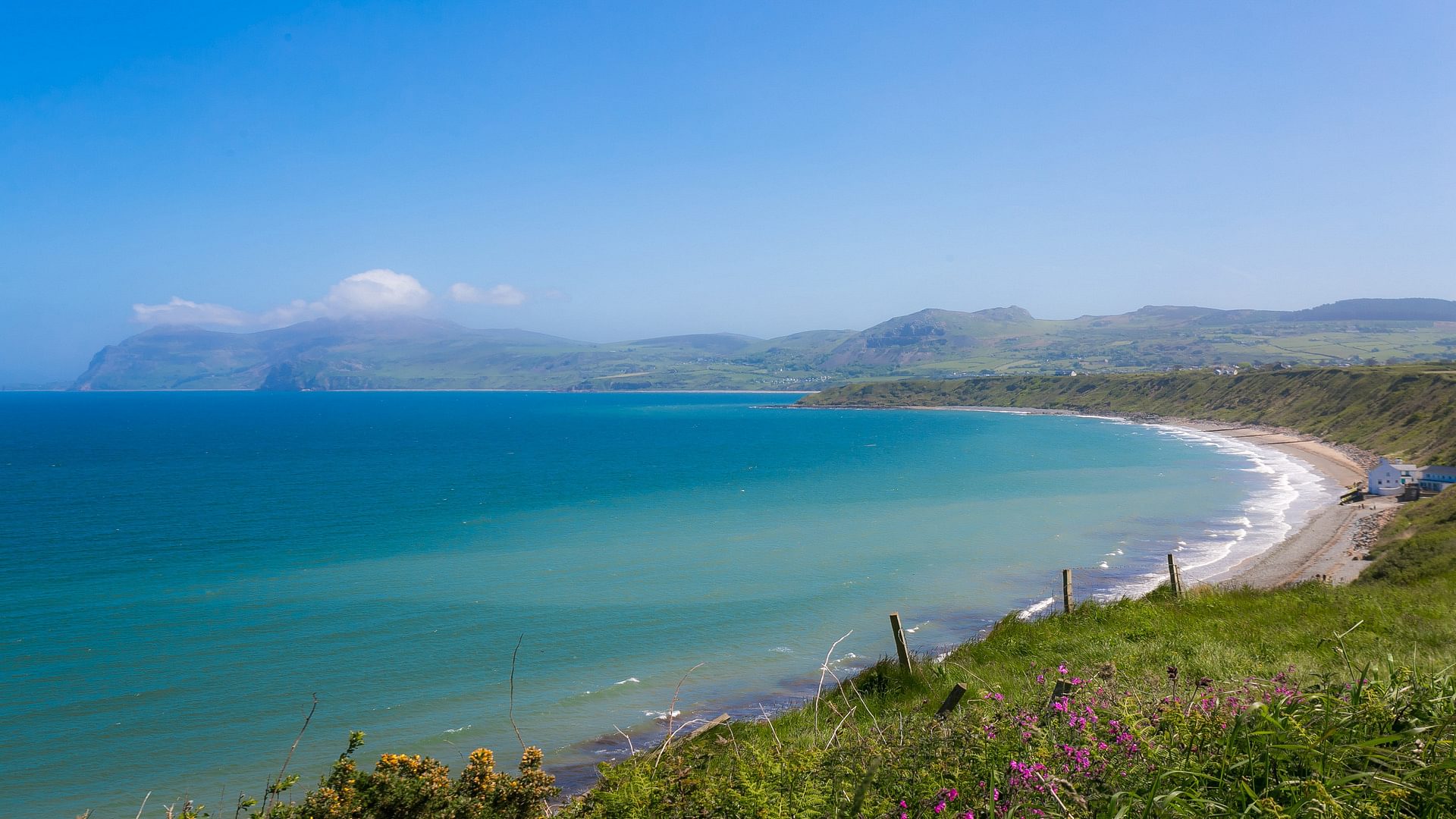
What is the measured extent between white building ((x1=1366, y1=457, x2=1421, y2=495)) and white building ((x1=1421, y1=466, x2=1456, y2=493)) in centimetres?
158

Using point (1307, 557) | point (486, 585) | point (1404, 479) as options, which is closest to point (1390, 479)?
point (1404, 479)

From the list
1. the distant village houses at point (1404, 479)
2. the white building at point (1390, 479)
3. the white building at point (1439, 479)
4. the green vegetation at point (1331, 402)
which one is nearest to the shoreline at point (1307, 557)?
the distant village houses at point (1404, 479)

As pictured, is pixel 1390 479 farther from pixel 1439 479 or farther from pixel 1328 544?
pixel 1328 544

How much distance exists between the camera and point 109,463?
88.2 m

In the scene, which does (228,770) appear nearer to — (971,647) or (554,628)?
(554,628)

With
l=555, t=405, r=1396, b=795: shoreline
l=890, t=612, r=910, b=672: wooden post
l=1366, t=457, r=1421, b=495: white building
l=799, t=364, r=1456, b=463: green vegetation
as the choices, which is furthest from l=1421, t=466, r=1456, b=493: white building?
l=890, t=612, r=910, b=672: wooden post

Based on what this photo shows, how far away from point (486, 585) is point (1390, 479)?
65476mm

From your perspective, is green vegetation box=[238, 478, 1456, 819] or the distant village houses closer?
green vegetation box=[238, 478, 1456, 819]

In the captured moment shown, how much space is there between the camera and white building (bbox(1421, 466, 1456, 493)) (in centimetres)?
5497

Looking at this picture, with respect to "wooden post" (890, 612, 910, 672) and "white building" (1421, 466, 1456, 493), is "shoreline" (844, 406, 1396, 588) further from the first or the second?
"wooden post" (890, 612, 910, 672)

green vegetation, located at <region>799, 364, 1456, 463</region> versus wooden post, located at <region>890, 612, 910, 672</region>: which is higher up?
wooden post, located at <region>890, 612, 910, 672</region>

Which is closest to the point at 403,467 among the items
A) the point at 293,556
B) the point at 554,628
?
the point at 293,556

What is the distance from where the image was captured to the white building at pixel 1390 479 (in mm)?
58656

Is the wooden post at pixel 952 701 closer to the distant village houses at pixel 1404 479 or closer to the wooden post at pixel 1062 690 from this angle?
the wooden post at pixel 1062 690
